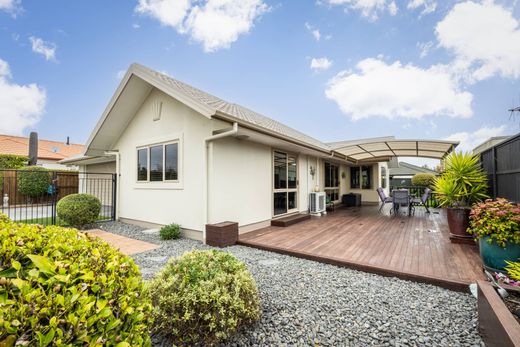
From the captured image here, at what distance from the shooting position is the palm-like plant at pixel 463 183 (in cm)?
523

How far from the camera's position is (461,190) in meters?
5.29

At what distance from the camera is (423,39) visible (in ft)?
31.3

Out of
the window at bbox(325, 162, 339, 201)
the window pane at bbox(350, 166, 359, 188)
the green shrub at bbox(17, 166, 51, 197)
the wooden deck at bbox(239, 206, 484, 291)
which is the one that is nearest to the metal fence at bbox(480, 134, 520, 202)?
the wooden deck at bbox(239, 206, 484, 291)

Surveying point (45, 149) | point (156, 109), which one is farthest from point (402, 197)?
point (45, 149)

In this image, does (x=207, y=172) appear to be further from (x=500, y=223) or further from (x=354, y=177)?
(x=354, y=177)

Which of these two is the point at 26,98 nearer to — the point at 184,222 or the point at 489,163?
the point at 184,222

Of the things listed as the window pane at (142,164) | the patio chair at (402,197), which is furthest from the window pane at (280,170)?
the patio chair at (402,197)

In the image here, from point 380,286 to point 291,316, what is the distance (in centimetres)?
160

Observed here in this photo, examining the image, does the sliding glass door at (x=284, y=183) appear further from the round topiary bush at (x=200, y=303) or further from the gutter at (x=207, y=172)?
the round topiary bush at (x=200, y=303)

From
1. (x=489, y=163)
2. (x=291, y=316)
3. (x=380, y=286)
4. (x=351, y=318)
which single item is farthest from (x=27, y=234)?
(x=489, y=163)

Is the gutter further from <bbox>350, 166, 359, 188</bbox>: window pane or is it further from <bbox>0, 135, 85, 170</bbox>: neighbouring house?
<bbox>0, 135, 85, 170</bbox>: neighbouring house

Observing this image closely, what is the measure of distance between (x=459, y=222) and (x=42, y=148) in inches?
1201

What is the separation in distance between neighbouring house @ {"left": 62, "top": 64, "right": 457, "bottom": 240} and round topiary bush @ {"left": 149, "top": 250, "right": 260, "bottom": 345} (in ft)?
11.1

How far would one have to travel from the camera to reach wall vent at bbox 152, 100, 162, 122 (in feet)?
23.2
